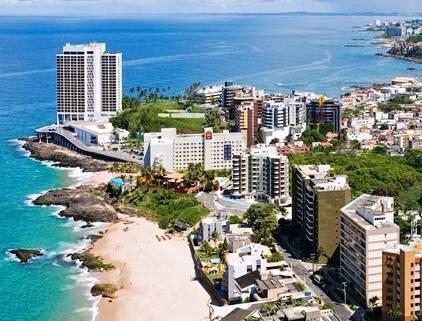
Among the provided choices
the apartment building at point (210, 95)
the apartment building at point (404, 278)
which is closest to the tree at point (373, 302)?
the apartment building at point (404, 278)

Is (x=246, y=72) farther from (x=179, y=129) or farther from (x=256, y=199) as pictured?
(x=256, y=199)

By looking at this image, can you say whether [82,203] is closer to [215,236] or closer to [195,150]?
[195,150]

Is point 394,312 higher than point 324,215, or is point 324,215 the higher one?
point 324,215

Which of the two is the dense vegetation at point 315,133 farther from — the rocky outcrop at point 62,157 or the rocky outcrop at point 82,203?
the rocky outcrop at point 82,203

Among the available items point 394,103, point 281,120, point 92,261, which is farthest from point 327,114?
point 92,261

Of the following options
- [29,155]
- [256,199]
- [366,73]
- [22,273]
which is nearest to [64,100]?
[29,155]

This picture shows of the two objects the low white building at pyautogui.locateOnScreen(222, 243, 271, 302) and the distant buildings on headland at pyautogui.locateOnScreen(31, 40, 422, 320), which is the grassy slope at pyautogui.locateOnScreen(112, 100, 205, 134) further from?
the low white building at pyautogui.locateOnScreen(222, 243, 271, 302)
